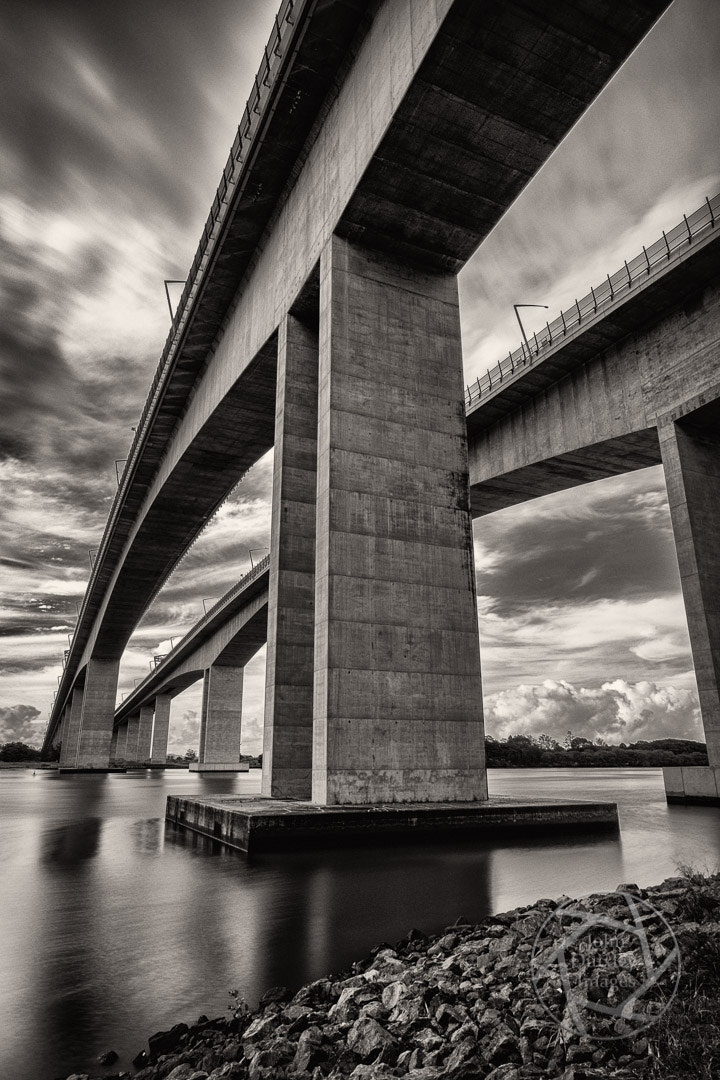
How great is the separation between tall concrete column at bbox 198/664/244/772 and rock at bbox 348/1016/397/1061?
224 feet

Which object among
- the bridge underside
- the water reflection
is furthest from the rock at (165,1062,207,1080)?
the bridge underside

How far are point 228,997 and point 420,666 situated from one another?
10265 millimetres

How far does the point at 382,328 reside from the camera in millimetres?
16391

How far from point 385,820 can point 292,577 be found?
23.4 feet

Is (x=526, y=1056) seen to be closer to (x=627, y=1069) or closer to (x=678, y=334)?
(x=627, y=1069)

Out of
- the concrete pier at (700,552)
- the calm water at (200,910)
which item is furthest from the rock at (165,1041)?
the concrete pier at (700,552)

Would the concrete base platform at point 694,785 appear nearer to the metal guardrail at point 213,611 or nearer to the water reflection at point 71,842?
the water reflection at point 71,842

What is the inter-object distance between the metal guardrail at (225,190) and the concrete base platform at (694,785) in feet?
73.3

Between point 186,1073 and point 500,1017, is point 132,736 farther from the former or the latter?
point 500,1017

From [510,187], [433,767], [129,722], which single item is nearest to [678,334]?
[510,187]

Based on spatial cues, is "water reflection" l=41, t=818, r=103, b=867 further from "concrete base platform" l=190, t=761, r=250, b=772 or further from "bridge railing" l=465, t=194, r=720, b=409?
"concrete base platform" l=190, t=761, r=250, b=772

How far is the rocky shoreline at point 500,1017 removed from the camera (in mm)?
3070

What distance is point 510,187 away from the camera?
1595 centimetres

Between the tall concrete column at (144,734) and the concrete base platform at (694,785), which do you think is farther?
the tall concrete column at (144,734)
